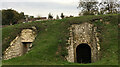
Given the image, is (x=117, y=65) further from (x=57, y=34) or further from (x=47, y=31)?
(x=47, y=31)

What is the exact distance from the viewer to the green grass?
14688 mm

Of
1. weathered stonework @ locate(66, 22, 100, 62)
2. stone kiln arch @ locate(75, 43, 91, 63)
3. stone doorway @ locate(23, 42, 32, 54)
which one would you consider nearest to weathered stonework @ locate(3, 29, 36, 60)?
stone doorway @ locate(23, 42, 32, 54)

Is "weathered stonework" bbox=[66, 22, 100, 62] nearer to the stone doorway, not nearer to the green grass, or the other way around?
the green grass

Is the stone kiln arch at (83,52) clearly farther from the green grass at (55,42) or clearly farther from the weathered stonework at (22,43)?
the weathered stonework at (22,43)

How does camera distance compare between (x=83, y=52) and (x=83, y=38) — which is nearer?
(x=83, y=38)

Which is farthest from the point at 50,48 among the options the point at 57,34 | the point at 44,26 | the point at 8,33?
the point at 8,33

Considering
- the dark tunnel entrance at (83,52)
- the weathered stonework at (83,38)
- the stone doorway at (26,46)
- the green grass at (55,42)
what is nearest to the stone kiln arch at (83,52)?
the dark tunnel entrance at (83,52)

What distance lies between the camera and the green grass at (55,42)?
14.7 meters

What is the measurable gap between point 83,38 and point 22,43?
32.0ft

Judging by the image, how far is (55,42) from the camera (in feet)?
59.0

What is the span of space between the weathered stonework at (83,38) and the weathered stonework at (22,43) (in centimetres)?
652

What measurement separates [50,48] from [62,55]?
1811 mm

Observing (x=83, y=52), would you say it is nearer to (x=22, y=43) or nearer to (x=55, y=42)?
(x=55, y=42)

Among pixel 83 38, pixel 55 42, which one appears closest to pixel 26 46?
pixel 55 42
